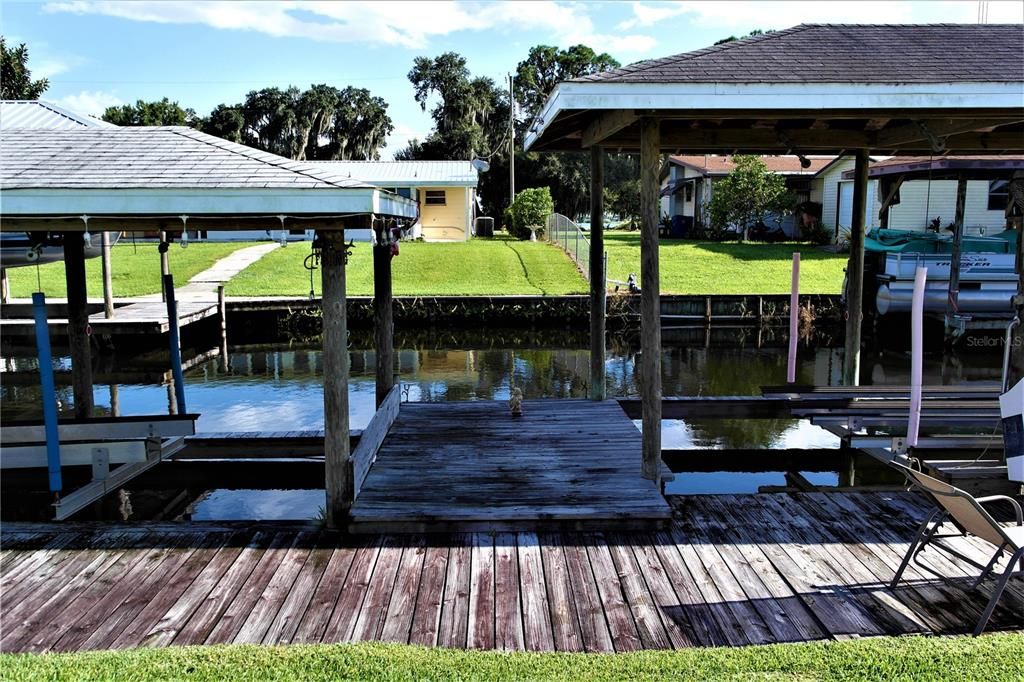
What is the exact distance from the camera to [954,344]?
17.9 metres

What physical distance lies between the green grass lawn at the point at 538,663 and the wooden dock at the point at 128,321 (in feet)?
40.7

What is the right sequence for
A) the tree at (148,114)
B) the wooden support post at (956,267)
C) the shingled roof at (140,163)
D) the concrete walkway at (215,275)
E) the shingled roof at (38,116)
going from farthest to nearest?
the tree at (148,114), the concrete walkway at (215,275), the wooden support post at (956,267), the shingled roof at (38,116), the shingled roof at (140,163)

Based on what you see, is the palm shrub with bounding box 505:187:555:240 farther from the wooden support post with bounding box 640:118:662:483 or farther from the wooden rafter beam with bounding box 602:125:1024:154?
the wooden support post with bounding box 640:118:662:483

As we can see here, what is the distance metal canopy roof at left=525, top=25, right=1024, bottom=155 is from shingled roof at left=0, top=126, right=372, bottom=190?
195 centimetres

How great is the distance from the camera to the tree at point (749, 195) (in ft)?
89.8

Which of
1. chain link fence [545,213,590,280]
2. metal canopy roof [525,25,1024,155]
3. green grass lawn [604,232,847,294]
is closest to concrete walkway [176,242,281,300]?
chain link fence [545,213,590,280]

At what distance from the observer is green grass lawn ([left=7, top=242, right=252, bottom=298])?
21.4 m

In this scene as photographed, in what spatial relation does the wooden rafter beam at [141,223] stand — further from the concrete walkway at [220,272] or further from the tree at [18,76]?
the tree at [18,76]

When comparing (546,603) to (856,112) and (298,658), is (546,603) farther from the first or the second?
(856,112)

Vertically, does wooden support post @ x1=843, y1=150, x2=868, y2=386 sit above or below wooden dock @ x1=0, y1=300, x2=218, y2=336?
above

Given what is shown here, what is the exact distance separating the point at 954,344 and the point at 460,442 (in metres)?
14.9

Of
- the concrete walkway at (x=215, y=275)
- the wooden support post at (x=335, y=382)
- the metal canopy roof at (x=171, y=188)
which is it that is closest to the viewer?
the metal canopy roof at (x=171, y=188)

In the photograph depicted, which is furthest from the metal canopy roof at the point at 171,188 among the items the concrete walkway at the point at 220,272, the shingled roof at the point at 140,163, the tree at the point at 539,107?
the tree at the point at 539,107

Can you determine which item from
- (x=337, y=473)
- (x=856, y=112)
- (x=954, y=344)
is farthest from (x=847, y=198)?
(x=337, y=473)
